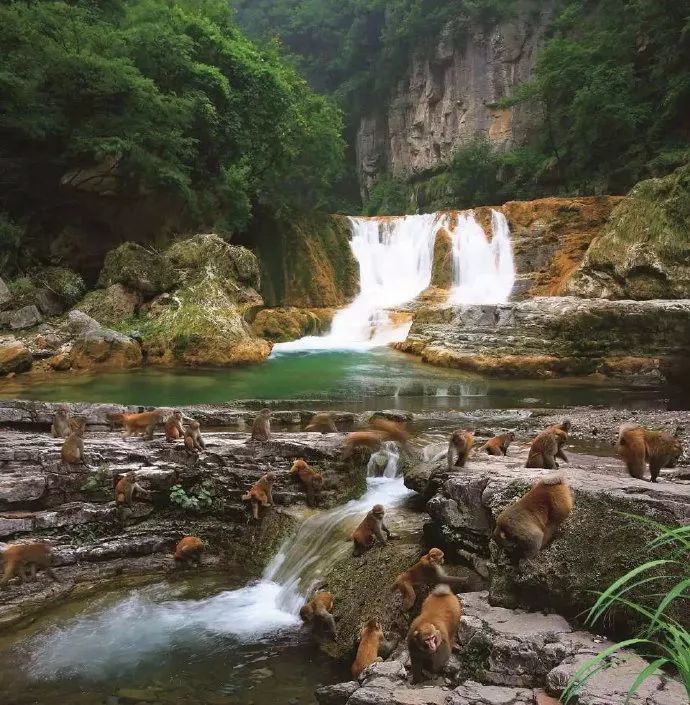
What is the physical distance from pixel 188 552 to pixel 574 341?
50.2 feet

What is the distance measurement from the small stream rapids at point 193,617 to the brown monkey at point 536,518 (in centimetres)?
281

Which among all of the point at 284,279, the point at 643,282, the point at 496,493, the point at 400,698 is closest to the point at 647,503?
the point at 496,493

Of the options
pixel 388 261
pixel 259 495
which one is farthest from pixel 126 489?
pixel 388 261

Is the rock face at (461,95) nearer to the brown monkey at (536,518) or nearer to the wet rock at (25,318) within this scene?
the wet rock at (25,318)

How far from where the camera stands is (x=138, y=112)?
74.4 ft

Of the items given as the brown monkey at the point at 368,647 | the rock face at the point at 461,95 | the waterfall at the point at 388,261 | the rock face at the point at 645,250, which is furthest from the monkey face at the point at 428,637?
the rock face at the point at 461,95

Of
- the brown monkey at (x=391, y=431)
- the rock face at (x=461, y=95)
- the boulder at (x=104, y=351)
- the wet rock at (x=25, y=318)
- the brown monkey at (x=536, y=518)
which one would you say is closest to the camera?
the brown monkey at (x=536, y=518)

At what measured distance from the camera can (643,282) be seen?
23.1 m

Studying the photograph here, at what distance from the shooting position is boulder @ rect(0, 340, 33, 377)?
17531mm

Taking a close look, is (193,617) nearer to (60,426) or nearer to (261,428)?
(261,428)

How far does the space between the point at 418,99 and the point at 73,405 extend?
4623 centimetres

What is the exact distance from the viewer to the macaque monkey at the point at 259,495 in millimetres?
8070

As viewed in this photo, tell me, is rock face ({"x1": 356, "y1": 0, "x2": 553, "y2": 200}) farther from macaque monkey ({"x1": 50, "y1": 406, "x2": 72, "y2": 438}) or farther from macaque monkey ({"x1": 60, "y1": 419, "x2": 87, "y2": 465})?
macaque monkey ({"x1": 60, "y1": 419, "x2": 87, "y2": 465})

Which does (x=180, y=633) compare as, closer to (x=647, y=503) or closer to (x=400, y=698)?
(x=400, y=698)
